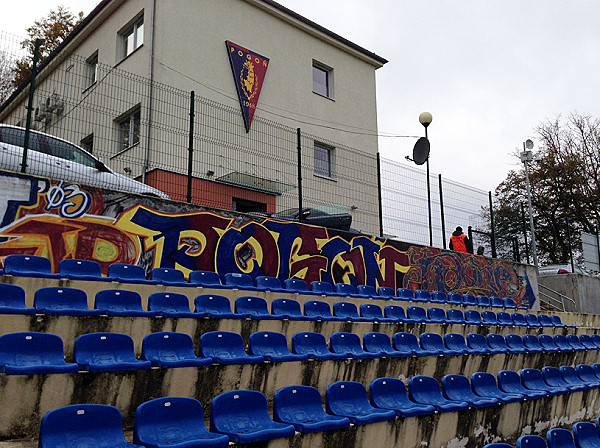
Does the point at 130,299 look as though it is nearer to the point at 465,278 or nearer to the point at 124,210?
the point at 124,210

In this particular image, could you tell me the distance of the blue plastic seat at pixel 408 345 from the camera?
6.13 meters

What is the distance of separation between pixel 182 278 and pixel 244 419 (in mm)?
3824

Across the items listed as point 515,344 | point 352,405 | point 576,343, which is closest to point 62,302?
point 352,405

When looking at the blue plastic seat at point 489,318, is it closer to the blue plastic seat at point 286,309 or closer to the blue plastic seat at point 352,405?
the blue plastic seat at point 286,309

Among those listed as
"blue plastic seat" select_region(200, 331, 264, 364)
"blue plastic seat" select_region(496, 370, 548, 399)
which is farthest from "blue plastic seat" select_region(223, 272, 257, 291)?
"blue plastic seat" select_region(496, 370, 548, 399)

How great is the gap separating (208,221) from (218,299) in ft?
8.83

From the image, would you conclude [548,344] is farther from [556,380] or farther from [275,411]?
[275,411]

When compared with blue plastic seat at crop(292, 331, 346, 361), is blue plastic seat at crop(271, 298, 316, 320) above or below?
above

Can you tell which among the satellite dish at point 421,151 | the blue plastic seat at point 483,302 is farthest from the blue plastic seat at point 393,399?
the satellite dish at point 421,151

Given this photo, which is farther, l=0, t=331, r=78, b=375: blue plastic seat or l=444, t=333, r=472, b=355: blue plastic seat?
l=444, t=333, r=472, b=355: blue plastic seat

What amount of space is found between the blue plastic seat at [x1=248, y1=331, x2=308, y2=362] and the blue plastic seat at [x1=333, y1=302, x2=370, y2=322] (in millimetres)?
1922

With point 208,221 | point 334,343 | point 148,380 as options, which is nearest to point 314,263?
point 208,221

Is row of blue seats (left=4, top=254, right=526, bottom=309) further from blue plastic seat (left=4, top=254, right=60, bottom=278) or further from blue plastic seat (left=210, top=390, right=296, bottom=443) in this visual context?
blue plastic seat (left=210, top=390, right=296, bottom=443)

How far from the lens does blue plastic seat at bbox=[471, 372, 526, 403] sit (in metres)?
5.47
